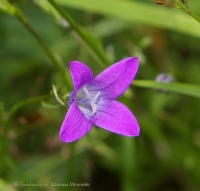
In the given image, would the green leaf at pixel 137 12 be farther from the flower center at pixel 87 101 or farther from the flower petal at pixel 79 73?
the flower petal at pixel 79 73

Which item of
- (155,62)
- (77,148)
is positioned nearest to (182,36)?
(155,62)

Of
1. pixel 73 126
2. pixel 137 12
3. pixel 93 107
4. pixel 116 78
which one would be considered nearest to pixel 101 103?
pixel 93 107

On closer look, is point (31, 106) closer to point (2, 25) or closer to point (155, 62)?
point (2, 25)

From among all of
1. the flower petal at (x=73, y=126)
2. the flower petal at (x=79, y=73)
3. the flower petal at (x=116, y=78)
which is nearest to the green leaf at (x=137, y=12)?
the flower petal at (x=116, y=78)

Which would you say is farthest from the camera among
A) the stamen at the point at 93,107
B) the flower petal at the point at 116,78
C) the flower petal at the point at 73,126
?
the stamen at the point at 93,107

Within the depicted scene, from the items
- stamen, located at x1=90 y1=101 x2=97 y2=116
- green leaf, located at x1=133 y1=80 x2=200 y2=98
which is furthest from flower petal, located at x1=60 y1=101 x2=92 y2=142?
green leaf, located at x1=133 y1=80 x2=200 y2=98

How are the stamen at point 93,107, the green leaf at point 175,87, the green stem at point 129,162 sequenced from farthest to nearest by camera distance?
the green stem at point 129,162, the green leaf at point 175,87, the stamen at point 93,107

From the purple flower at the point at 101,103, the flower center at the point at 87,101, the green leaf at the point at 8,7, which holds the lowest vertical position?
the flower center at the point at 87,101
